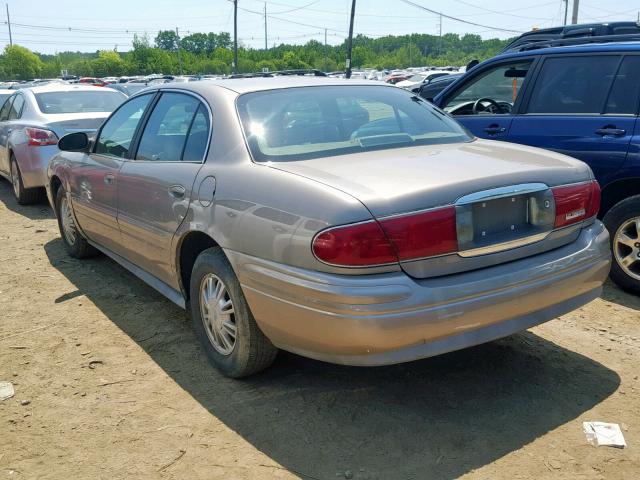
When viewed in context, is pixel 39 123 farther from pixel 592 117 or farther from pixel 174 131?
pixel 592 117

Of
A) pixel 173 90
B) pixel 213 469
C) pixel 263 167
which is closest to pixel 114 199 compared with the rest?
pixel 173 90

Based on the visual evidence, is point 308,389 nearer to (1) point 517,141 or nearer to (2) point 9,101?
(1) point 517,141

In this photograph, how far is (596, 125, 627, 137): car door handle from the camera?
4.57 meters

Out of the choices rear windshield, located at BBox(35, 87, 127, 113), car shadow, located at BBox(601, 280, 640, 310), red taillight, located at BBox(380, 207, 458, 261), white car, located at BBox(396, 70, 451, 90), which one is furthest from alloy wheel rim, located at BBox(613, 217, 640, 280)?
white car, located at BBox(396, 70, 451, 90)

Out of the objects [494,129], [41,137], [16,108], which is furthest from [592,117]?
[16,108]

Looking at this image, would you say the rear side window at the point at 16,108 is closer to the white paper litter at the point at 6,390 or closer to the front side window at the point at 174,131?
the front side window at the point at 174,131

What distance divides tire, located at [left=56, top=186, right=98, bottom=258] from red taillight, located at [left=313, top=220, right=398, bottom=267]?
3617 mm

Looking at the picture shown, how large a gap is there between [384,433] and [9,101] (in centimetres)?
880

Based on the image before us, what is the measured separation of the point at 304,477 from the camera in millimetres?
2613

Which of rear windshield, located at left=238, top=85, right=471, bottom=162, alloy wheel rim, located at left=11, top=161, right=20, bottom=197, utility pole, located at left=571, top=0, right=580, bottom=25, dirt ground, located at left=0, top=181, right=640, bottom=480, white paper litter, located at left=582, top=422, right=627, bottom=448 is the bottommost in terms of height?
dirt ground, located at left=0, top=181, right=640, bottom=480

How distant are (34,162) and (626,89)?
6703 millimetres

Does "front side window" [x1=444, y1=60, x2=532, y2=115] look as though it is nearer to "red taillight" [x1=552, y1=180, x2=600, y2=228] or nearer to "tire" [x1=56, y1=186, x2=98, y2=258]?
"red taillight" [x1=552, y1=180, x2=600, y2=228]

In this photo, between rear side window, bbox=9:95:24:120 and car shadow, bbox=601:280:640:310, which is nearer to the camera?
car shadow, bbox=601:280:640:310

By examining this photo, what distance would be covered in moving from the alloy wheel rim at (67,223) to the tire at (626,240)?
4.47 meters
